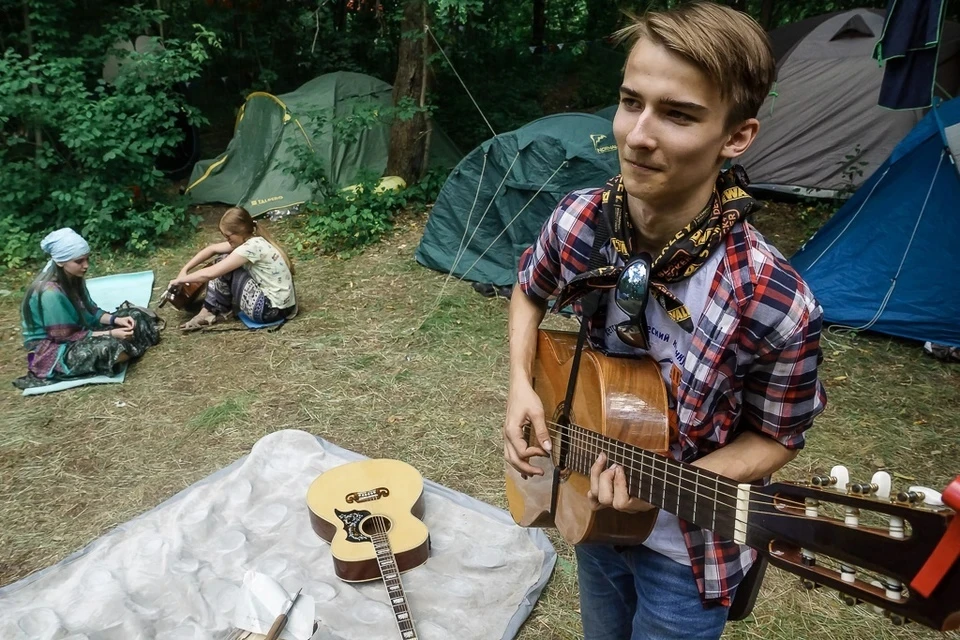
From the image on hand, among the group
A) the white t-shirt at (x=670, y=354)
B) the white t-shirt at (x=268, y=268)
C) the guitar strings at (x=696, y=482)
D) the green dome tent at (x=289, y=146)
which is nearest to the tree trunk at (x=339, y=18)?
the green dome tent at (x=289, y=146)

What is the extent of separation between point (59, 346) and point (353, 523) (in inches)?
115

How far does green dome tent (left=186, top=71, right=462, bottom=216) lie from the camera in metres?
7.45

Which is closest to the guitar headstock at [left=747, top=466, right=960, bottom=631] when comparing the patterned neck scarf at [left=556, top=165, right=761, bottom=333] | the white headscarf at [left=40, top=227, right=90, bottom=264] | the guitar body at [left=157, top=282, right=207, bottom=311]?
the patterned neck scarf at [left=556, top=165, right=761, bottom=333]

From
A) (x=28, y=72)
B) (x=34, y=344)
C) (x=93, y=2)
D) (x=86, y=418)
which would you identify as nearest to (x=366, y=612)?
(x=86, y=418)

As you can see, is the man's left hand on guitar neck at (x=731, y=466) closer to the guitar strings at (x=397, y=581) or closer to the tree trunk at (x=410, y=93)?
the guitar strings at (x=397, y=581)

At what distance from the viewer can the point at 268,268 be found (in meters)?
4.98

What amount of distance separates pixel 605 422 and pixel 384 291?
453 centimetres

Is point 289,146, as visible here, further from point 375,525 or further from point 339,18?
point 375,525

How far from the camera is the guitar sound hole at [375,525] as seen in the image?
110 inches

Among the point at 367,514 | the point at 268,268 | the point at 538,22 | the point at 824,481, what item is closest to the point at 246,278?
the point at 268,268

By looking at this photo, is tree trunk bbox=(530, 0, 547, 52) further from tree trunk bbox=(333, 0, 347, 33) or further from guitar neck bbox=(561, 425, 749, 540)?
guitar neck bbox=(561, 425, 749, 540)

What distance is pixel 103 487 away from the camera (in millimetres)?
3379

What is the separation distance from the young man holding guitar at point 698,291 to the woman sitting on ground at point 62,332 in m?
4.07

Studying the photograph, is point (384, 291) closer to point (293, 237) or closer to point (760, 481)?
point (293, 237)
